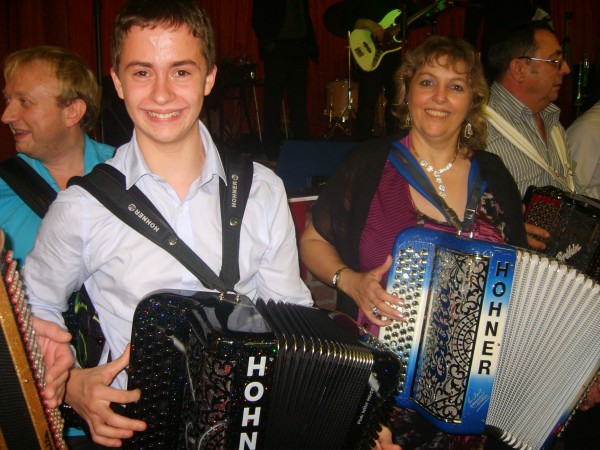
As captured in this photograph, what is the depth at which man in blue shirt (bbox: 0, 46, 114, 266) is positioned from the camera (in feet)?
7.01

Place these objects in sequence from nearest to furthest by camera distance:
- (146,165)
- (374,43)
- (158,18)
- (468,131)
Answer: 1. (158,18)
2. (146,165)
3. (468,131)
4. (374,43)


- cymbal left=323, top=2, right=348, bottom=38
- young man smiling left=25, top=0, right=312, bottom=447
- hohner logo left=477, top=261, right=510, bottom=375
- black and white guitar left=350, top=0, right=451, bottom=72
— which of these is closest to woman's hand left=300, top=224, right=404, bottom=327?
hohner logo left=477, top=261, right=510, bottom=375

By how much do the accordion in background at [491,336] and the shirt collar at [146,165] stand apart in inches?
27.2

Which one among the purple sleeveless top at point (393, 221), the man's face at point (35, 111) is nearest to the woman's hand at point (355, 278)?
the purple sleeveless top at point (393, 221)

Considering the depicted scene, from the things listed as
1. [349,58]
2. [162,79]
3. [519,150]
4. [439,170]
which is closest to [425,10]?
[519,150]

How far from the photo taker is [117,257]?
4.92 feet

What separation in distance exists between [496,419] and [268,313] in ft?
3.22

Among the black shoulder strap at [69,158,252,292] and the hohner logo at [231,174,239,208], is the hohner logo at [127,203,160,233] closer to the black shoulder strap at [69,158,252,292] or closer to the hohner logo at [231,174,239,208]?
the black shoulder strap at [69,158,252,292]

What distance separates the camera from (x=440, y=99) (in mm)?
2217

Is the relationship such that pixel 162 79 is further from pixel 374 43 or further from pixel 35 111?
pixel 374 43

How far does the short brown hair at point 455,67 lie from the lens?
2254 mm

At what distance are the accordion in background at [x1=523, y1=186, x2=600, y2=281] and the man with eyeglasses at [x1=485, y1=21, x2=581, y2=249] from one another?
0.45 meters

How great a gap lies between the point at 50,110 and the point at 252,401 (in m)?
1.67

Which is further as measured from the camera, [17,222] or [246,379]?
[17,222]
